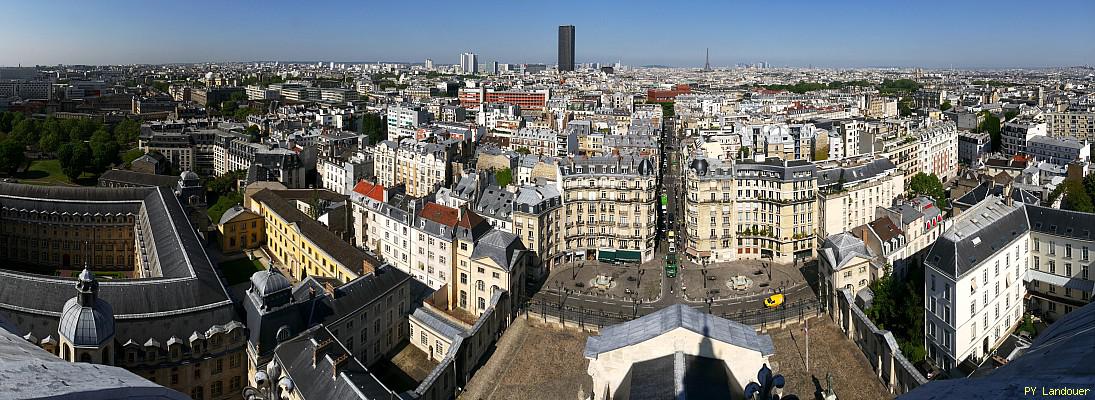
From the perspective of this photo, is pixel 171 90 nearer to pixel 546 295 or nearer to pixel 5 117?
pixel 5 117

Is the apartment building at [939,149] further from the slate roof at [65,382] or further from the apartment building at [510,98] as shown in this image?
the apartment building at [510,98]

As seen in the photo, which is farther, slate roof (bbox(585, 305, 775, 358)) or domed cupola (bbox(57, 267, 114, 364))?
domed cupola (bbox(57, 267, 114, 364))

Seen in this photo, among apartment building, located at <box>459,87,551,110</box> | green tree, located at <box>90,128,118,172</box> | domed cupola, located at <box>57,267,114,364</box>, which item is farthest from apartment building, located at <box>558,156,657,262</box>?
apartment building, located at <box>459,87,551,110</box>

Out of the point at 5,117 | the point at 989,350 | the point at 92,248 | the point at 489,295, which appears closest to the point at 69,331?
the point at 489,295

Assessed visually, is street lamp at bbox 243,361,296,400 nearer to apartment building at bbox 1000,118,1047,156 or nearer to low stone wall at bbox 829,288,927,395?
low stone wall at bbox 829,288,927,395

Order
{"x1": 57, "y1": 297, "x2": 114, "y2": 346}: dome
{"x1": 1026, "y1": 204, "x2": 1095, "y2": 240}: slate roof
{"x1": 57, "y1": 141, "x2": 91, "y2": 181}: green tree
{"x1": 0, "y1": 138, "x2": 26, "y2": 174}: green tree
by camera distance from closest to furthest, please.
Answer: {"x1": 57, "y1": 297, "x2": 114, "y2": 346}: dome → {"x1": 1026, "y1": 204, "x2": 1095, "y2": 240}: slate roof → {"x1": 57, "y1": 141, "x2": 91, "y2": 181}: green tree → {"x1": 0, "y1": 138, "x2": 26, "y2": 174}: green tree

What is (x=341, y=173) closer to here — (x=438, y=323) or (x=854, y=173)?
(x=438, y=323)
